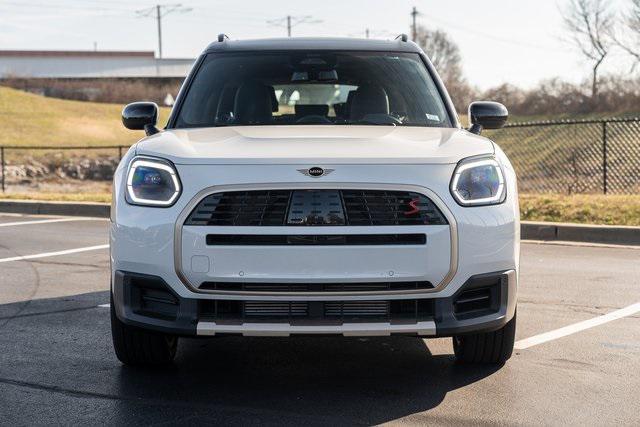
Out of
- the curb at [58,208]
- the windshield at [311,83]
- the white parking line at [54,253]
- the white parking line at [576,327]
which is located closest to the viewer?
the windshield at [311,83]

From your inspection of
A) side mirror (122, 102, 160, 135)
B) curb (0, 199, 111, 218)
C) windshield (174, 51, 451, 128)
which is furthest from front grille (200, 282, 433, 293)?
curb (0, 199, 111, 218)

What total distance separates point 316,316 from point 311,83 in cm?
229

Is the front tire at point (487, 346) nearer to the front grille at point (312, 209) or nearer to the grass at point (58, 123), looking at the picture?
the front grille at point (312, 209)

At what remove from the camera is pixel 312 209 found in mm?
4465

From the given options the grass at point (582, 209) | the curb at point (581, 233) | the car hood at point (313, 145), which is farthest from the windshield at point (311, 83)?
the grass at point (582, 209)

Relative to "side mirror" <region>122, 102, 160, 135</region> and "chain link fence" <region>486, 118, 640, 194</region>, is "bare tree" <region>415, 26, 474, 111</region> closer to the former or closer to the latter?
"chain link fence" <region>486, 118, 640, 194</region>

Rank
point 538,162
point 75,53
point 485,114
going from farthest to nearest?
1. point 75,53
2. point 538,162
3. point 485,114

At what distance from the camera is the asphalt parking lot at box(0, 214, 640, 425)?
14.6 ft

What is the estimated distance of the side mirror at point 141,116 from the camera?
6074 millimetres

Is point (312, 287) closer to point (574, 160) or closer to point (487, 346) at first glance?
point (487, 346)

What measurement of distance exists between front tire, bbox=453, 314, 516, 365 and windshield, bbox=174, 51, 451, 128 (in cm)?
131

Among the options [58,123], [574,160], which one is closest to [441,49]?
[58,123]

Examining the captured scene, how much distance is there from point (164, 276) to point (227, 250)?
13.2 inches

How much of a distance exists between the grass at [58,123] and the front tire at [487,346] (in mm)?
37844
